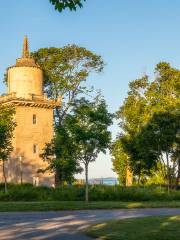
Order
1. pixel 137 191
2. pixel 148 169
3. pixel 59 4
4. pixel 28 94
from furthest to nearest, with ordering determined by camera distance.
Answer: pixel 28 94 < pixel 148 169 < pixel 137 191 < pixel 59 4

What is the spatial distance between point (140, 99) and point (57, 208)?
3121 cm

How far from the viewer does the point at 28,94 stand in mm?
63156

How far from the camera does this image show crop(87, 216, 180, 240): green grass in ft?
49.2

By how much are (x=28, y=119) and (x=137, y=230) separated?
4727cm

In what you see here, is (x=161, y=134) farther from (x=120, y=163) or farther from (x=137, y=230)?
(x=137, y=230)

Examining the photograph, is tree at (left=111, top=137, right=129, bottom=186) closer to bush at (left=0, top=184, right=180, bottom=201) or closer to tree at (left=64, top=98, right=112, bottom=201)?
bush at (left=0, top=184, right=180, bottom=201)

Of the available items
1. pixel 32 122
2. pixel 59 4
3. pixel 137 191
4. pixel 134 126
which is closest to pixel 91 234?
pixel 59 4

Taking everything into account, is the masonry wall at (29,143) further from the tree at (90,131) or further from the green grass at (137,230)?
the green grass at (137,230)

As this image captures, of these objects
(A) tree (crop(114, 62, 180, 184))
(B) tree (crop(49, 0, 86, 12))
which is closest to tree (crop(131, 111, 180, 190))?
(A) tree (crop(114, 62, 180, 184))

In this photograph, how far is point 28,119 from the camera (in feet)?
206

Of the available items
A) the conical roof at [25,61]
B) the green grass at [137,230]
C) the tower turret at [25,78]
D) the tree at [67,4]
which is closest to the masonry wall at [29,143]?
the tower turret at [25,78]

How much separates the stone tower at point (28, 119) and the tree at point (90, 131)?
26113mm

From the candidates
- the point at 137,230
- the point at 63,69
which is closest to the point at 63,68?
the point at 63,69

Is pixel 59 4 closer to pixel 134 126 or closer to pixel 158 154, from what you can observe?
pixel 158 154
